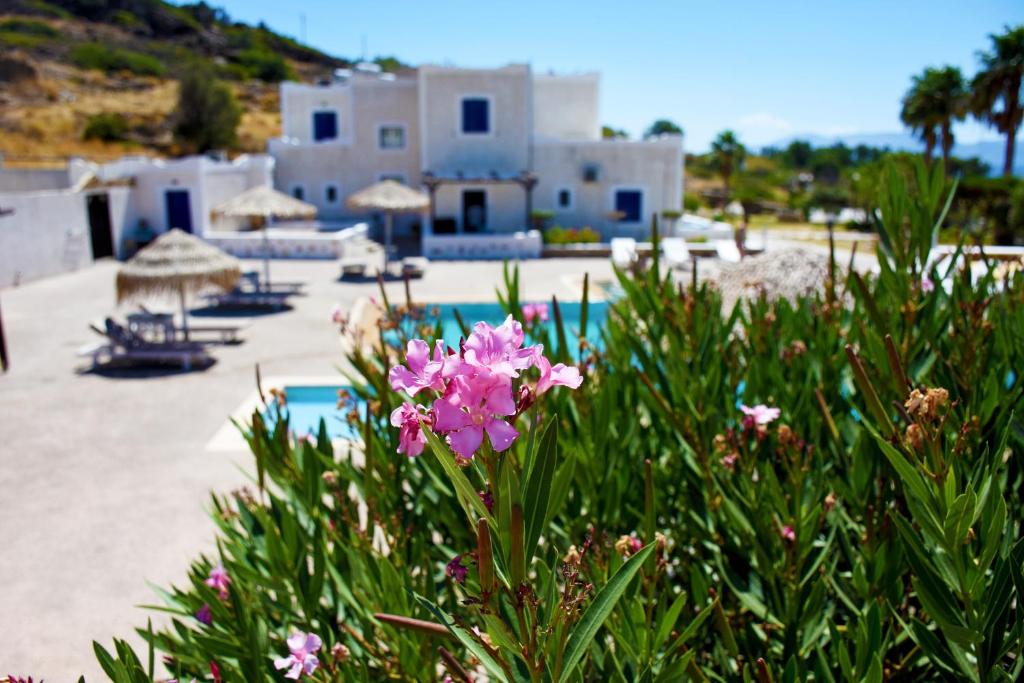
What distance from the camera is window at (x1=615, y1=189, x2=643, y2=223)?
979 inches

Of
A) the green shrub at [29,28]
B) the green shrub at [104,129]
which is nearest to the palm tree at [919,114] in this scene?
the green shrub at [104,129]

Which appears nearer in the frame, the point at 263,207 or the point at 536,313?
the point at 536,313

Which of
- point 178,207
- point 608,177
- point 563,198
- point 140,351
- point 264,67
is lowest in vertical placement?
point 140,351

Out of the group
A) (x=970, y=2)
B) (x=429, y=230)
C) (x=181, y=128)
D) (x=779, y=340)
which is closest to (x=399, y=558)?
(x=779, y=340)

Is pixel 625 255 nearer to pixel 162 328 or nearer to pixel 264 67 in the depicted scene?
pixel 162 328

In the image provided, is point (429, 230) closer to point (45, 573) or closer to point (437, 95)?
point (437, 95)

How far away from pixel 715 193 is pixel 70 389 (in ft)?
134

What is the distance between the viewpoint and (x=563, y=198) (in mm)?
25156

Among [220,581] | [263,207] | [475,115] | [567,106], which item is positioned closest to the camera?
[220,581]

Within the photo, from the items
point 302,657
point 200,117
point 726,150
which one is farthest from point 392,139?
point 302,657

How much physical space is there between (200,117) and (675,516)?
3806 centimetres

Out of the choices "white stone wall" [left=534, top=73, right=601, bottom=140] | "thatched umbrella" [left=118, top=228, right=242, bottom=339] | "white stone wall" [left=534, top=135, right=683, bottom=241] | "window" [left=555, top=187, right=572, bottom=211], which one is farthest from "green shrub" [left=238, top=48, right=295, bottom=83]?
"thatched umbrella" [left=118, top=228, right=242, bottom=339]

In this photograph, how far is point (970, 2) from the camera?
43.2ft

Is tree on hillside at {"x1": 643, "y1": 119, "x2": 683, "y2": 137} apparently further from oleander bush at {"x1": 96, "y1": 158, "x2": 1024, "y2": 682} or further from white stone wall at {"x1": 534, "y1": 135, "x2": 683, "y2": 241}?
oleander bush at {"x1": 96, "y1": 158, "x2": 1024, "y2": 682}
